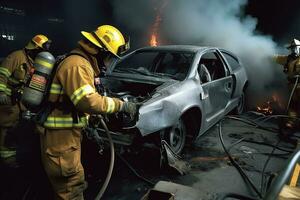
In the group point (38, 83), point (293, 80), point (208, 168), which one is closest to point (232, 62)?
point (293, 80)

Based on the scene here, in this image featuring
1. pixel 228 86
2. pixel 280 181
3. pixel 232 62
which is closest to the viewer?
pixel 280 181

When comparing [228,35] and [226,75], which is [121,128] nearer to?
[226,75]

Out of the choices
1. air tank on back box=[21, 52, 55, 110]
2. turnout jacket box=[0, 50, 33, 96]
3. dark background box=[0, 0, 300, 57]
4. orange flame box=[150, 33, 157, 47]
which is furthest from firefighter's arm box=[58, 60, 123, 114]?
orange flame box=[150, 33, 157, 47]

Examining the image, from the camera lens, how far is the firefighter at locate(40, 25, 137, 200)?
2305 mm

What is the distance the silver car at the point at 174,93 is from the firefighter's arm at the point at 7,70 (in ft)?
4.60

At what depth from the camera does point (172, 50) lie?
4973mm

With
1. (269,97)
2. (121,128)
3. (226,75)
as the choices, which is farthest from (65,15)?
(121,128)

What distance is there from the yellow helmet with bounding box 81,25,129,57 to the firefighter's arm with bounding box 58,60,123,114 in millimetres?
290

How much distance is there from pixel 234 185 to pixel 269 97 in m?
5.90

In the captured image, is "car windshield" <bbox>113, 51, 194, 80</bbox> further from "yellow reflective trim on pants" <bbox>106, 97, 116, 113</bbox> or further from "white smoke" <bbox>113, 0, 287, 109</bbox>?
"white smoke" <bbox>113, 0, 287, 109</bbox>

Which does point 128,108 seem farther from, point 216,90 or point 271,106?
point 271,106

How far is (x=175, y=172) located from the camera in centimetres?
380

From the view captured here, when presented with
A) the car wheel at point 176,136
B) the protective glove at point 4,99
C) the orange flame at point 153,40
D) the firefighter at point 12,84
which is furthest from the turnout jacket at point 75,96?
the orange flame at point 153,40

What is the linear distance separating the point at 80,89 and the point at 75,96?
7cm
